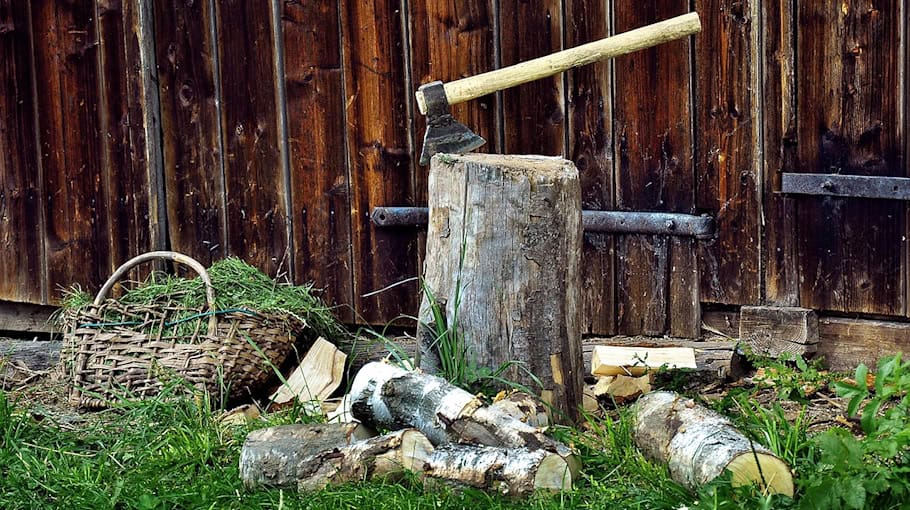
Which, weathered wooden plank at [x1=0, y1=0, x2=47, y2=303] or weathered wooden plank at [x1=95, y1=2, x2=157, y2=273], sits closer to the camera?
weathered wooden plank at [x1=95, y1=2, x2=157, y2=273]

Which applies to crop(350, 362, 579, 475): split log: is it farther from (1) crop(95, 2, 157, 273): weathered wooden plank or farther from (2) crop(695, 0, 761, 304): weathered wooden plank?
(1) crop(95, 2, 157, 273): weathered wooden plank

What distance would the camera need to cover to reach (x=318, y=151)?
5496 mm

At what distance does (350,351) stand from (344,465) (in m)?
1.86

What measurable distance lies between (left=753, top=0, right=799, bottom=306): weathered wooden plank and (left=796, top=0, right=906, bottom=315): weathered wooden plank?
0.13ft

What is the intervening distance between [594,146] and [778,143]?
2.48ft

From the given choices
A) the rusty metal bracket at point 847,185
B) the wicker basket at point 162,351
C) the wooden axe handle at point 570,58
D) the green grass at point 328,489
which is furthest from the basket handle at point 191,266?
the rusty metal bracket at point 847,185

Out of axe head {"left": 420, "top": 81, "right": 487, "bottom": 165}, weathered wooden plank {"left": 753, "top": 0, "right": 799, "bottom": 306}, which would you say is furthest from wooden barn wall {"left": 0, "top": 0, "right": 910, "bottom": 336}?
axe head {"left": 420, "top": 81, "right": 487, "bottom": 165}

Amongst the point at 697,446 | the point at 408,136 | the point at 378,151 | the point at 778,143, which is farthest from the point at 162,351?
the point at 778,143

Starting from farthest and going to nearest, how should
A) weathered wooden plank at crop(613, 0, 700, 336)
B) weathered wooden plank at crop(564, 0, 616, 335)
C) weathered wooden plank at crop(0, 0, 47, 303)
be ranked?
1. weathered wooden plank at crop(0, 0, 47, 303)
2. weathered wooden plank at crop(564, 0, 616, 335)
3. weathered wooden plank at crop(613, 0, 700, 336)

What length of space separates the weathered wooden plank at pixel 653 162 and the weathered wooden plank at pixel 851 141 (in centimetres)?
47

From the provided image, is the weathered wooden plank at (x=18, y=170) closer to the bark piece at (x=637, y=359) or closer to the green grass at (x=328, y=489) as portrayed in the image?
the green grass at (x=328, y=489)

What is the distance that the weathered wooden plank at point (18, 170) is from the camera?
19.6ft

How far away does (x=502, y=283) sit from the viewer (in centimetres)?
410

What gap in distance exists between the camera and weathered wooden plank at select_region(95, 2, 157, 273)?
5.73 m
